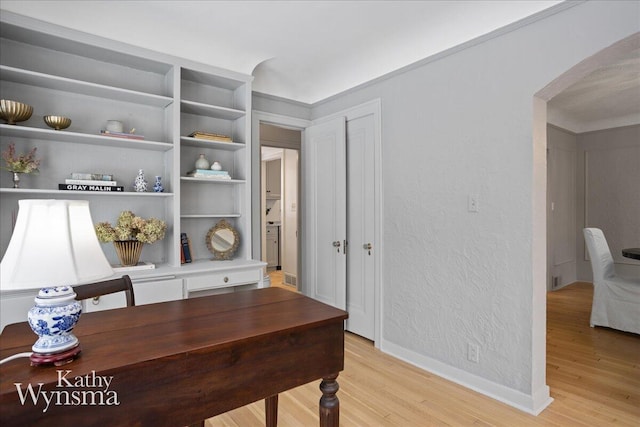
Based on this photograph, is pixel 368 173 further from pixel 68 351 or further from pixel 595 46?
pixel 68 351

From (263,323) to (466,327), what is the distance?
1822mm

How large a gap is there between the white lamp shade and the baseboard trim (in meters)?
2.49

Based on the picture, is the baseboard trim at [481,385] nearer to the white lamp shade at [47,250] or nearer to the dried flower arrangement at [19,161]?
the white lamp shade at [47,250]

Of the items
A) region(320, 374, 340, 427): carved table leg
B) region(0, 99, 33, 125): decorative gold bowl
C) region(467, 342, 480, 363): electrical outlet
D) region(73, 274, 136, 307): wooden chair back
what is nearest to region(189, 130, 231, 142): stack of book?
region(0, 99, 33, 125): decorative gold bowl

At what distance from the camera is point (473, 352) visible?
254 centimetres

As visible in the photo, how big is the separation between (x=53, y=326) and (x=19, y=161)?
6.20 feet

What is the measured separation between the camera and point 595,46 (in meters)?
1.97

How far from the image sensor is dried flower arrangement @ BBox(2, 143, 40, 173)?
7.57 ft

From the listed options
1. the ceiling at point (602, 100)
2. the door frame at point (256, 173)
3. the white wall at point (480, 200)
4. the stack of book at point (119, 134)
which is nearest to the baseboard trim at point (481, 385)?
the white wall at point (480, 200)

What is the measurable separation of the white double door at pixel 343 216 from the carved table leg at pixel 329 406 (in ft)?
6.28

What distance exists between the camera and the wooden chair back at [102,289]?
161 cm

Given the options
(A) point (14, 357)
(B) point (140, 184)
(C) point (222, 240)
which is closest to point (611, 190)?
(C) point (222, 240)

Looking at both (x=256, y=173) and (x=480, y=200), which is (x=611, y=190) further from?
(x=256, y=173)

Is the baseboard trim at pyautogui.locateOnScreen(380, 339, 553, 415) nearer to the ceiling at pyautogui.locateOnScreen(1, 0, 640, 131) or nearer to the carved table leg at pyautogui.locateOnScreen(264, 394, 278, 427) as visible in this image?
the carved table leg at pyautogui.locateOnScreen(264, 394, 278, 427)
